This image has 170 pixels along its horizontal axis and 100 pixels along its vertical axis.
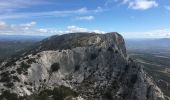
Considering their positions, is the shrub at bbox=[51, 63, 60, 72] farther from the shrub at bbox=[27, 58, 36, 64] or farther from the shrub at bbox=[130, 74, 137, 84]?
the shrub at bbox=[130, 74, 137, 84]

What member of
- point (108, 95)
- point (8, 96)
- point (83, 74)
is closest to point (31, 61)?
point (8, 96)

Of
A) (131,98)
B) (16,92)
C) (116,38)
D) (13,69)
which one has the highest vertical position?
(116,38)

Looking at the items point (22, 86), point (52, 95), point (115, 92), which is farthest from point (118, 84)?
point (22, 86)

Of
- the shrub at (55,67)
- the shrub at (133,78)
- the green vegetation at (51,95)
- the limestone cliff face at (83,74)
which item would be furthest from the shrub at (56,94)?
the shrub at (133,78)

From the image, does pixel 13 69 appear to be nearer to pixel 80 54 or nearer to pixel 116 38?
pixel 80 54

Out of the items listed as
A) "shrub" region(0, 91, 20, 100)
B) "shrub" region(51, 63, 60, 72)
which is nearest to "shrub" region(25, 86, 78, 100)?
"shrub" region(0, 91, 20, 100)

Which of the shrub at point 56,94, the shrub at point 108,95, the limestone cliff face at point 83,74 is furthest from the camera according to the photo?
the shrub at point 108,95

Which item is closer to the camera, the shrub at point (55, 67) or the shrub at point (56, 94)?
the shrub at point (56, 94)

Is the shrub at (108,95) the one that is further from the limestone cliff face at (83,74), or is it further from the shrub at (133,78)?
the shrub at (133,78)

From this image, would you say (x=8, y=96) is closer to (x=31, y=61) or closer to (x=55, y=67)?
(x=31, y=61)
